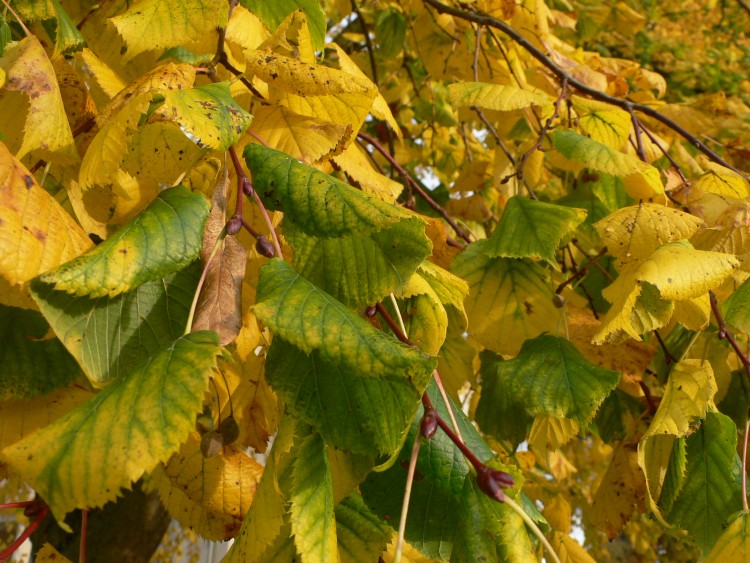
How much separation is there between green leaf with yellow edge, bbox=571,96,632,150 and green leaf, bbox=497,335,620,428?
39 centimetres

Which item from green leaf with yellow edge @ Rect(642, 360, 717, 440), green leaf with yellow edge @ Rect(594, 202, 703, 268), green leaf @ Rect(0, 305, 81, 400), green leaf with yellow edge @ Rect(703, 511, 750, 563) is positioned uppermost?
green leaf @ Rect(0, 305, 81, 400)

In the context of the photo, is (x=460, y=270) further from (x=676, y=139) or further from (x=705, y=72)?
(x=705, y=72)

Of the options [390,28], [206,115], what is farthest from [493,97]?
[390,28]

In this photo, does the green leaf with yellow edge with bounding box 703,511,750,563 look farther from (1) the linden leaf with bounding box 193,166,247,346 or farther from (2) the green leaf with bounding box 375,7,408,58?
(2) the green leaf with bounding box 375,7,408,58

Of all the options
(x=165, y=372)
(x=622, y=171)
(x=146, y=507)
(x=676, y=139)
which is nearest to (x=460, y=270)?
(x=622, y=171)

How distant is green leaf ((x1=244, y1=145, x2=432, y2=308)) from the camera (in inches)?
22.8

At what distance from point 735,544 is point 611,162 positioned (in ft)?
1.60

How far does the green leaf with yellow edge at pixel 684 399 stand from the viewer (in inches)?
34.1

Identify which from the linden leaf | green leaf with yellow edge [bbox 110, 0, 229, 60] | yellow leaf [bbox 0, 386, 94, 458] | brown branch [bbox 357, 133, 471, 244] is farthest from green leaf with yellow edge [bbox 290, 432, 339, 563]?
brown branch [bbox 357, 133, 471, 244]

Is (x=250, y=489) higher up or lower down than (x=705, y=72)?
higher up

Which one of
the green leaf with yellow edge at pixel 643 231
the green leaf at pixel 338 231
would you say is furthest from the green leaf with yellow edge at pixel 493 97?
the green leaf at pixel 338 231

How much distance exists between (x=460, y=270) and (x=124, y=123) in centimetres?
62

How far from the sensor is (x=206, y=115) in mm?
607

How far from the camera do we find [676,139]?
1.64 m
